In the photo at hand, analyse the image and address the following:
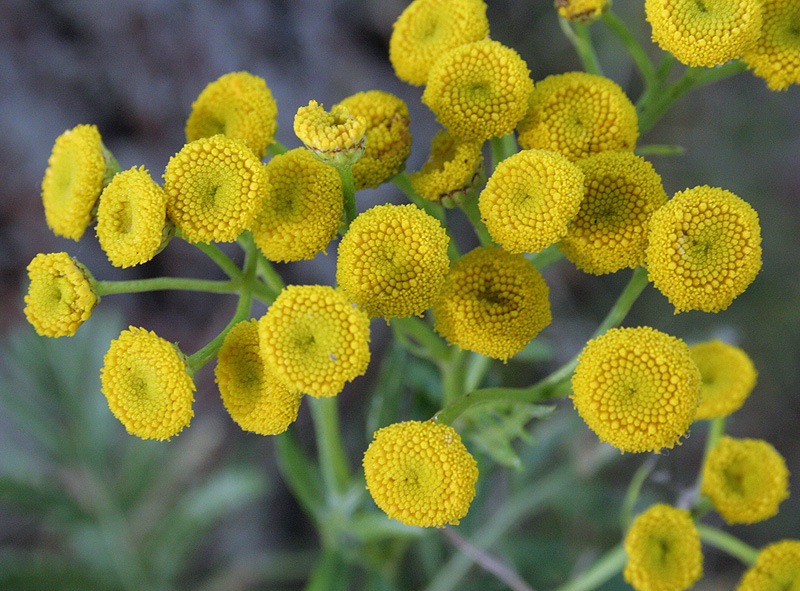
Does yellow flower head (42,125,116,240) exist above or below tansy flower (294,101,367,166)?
above

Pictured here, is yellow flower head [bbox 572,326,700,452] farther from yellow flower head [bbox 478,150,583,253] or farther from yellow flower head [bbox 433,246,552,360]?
yellow flower head [bbox 478,150,583,253]

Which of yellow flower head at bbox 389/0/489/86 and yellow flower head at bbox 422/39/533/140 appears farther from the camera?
yellow flower head at bbox 389/0/489/86

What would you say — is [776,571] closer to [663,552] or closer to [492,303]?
[663,552]

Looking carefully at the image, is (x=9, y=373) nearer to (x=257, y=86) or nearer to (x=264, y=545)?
(x=264, y=545)

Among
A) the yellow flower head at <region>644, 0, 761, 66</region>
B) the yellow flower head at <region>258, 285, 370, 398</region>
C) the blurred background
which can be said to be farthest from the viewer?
the blurred background

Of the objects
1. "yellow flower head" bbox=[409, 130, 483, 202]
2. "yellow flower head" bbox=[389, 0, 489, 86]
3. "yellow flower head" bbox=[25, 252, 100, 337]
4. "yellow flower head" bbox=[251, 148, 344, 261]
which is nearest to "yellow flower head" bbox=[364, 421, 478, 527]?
"yellow flower head" bbox=[251, 148, 344, 261]

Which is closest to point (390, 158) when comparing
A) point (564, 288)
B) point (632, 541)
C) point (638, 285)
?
point (638, 285)

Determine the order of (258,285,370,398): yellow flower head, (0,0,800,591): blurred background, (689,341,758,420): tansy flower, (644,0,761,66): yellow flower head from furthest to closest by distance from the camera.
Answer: (0,0,800,591): blurred background
(689,341,758,420): tansy flower
(644,0,761,66): yellow flower head
(258,285,370,398): yellow flower head

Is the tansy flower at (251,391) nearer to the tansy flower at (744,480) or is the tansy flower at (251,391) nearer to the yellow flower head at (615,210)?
the yellow flower head at (615,210)
